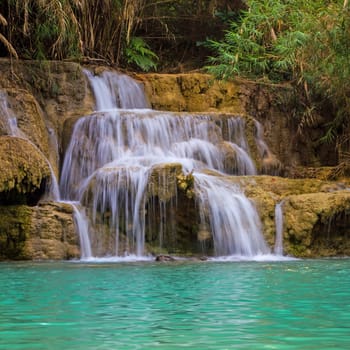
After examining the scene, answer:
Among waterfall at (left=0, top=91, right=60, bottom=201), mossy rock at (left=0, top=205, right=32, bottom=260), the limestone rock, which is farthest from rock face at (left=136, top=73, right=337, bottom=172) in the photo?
mossy rock at (left=0, top=205, right=32, bottom=260)

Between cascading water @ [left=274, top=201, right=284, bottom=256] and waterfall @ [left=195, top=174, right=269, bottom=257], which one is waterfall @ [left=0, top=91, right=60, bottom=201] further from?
cascading water @ [left=274, top=201, right=284, bottom=256]

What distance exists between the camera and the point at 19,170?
8.75 meters

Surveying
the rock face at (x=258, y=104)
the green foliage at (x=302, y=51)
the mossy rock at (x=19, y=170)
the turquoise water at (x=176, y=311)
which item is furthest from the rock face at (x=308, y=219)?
the rock face at (x=258, y=104)

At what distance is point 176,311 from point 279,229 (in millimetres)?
5989

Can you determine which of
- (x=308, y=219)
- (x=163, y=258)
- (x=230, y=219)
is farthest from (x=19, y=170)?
(x=308, y=219)

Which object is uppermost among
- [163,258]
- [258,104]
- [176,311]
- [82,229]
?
[258,104]

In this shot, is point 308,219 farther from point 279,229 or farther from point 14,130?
point 14,130

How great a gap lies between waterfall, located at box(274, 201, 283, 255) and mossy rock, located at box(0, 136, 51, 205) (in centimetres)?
318

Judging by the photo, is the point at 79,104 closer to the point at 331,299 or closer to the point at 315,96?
the point at 315,96

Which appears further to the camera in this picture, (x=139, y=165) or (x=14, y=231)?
(x=139, y=165)

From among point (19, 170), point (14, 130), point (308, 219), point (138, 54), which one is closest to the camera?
point (19, 170)

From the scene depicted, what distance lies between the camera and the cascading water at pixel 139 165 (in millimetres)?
8992

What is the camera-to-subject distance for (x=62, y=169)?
1082cm

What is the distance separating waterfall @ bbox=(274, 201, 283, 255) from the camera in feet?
29.5
